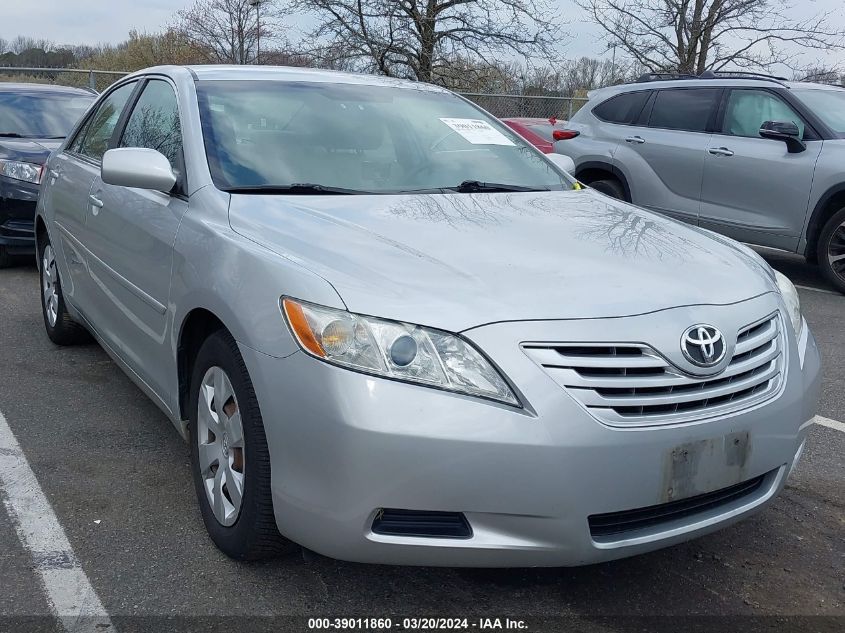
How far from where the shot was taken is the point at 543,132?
12945 mm

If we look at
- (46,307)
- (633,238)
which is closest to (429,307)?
(633,238)

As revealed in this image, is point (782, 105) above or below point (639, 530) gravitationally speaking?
above

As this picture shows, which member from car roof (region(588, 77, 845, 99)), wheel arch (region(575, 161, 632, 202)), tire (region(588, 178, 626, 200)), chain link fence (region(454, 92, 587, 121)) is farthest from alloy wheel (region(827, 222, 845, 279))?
chain link fence (region(454, 92, 587, 121))

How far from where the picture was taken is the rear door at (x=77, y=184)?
4406mm

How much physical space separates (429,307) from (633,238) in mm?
1030

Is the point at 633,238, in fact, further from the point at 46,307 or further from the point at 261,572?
the point at 46,307

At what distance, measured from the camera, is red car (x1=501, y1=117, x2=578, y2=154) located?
9.51m

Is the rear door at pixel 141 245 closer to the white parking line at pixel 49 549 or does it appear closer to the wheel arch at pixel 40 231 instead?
the white parking line at pixel 49 549

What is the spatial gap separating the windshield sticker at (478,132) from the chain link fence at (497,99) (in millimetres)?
12754

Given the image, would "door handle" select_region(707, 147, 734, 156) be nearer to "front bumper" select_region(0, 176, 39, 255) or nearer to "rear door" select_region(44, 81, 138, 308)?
"rear door" select_region(44, 81, 138, 308)

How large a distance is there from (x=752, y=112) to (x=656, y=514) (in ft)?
21.2

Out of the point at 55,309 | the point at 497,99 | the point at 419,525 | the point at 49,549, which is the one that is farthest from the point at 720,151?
the point at 497,99

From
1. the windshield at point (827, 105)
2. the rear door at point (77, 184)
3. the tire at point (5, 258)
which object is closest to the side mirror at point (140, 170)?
the rear door at point (77, 184)

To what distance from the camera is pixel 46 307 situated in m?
5.41
